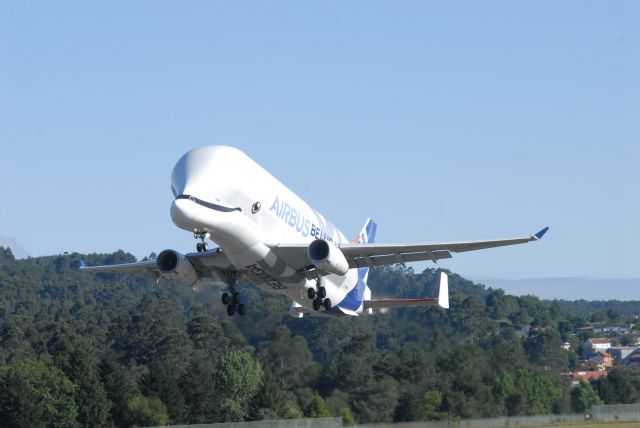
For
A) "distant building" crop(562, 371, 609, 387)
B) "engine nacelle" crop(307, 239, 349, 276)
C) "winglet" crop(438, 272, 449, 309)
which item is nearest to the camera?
"engine nacelle" crop(307, 239, 349, 276)

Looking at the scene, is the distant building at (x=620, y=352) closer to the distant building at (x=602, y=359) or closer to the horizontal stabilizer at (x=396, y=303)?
the distant building at (x=602, y=359)

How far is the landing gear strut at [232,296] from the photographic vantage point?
54312 mm

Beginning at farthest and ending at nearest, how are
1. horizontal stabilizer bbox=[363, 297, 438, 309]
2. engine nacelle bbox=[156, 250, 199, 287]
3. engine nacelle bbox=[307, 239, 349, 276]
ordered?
1. horizontal stabilizer bbox=[363, 297, 438, 309]
2. engine nacelle bbox=[156, 250, 199, 287]
3. engine nacelle bbox=[307, 239, 349, 276]

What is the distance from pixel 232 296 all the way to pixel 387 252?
7390 millimetres

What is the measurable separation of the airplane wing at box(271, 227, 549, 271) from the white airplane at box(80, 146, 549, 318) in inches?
1.6

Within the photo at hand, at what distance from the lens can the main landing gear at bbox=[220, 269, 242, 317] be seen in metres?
54.3

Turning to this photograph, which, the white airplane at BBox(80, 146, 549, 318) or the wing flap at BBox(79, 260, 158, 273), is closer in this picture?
the white airplane at BBox(80, 146, 549, 318)

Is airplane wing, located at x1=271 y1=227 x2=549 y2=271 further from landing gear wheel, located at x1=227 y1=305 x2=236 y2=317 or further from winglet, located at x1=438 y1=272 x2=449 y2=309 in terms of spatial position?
winglet, located at x1=438 y1=272 x2=449 y2=309

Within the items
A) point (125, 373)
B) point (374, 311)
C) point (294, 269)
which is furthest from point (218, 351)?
point (294, 269)

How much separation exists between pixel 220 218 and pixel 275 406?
40.3 m

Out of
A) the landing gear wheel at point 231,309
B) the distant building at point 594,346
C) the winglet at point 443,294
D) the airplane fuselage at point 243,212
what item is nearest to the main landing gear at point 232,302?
the landing gear wheel at point 231,309

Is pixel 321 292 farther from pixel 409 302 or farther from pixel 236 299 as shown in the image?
pixel 409 302

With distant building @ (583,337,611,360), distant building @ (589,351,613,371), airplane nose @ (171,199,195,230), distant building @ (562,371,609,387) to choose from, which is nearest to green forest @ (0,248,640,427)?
A: distant building @ (562,371,609,387)

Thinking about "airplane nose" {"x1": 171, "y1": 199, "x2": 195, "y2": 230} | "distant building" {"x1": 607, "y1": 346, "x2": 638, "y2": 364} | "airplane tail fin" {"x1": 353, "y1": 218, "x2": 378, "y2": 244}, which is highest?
"distant building" {"x1": 607, "y1": 346, "x2": 638, "y2": 364}
